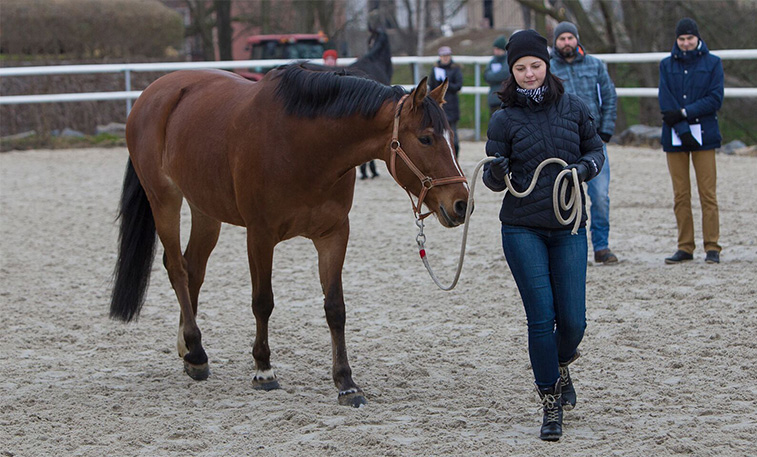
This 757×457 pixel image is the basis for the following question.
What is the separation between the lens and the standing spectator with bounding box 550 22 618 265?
6848 mm

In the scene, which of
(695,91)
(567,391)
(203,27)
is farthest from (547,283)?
(203,27)

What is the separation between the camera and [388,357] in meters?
5.06

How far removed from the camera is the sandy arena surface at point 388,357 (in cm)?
378

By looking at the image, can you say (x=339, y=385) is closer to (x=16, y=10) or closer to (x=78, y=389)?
(x=78, y=389)

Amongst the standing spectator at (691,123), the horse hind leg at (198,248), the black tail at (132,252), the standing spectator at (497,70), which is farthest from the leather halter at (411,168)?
the standing spectator at (497,70)

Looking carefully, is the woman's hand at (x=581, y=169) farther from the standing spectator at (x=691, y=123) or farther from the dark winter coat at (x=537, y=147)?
the standing spectator at (x=691, y=123)

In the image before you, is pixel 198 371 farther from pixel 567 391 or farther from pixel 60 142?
pixel 60 142

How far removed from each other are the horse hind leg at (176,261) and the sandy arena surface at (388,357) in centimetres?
22

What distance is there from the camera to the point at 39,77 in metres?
16.9

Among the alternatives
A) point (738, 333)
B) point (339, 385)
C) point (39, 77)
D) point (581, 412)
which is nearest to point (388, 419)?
point (339, 385)

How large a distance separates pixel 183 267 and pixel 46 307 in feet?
5.59

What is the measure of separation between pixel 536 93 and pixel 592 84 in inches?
134

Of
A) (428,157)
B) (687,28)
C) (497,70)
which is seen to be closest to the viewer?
(428,157)

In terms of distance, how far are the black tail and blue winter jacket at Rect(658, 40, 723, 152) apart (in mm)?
3931
